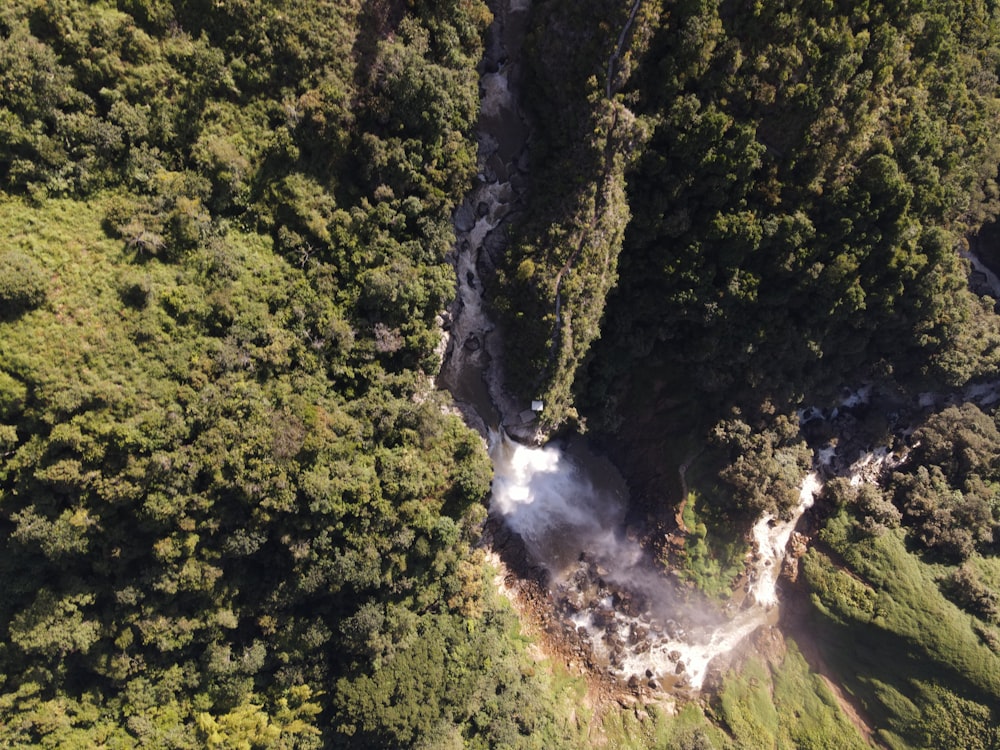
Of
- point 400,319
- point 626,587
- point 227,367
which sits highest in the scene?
point 400,319

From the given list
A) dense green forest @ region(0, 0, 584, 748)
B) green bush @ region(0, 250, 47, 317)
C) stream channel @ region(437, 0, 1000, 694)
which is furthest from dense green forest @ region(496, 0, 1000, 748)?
green bush @ region(0, 250, 47, 317)

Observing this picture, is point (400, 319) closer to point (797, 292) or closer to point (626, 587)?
point (797, 292)

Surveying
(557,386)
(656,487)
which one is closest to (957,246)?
(656,487)

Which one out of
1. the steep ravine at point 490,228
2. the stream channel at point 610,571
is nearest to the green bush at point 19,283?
the steep ravine at point 490,228

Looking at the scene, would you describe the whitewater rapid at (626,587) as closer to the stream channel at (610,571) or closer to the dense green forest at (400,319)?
the stream channel at (610,571)

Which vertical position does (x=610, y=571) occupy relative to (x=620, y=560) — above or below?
below

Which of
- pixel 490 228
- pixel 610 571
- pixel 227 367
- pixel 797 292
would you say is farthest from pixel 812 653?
pixel 227 367

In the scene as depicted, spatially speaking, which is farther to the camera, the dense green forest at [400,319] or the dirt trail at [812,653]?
the dirt trail at [812,653]
